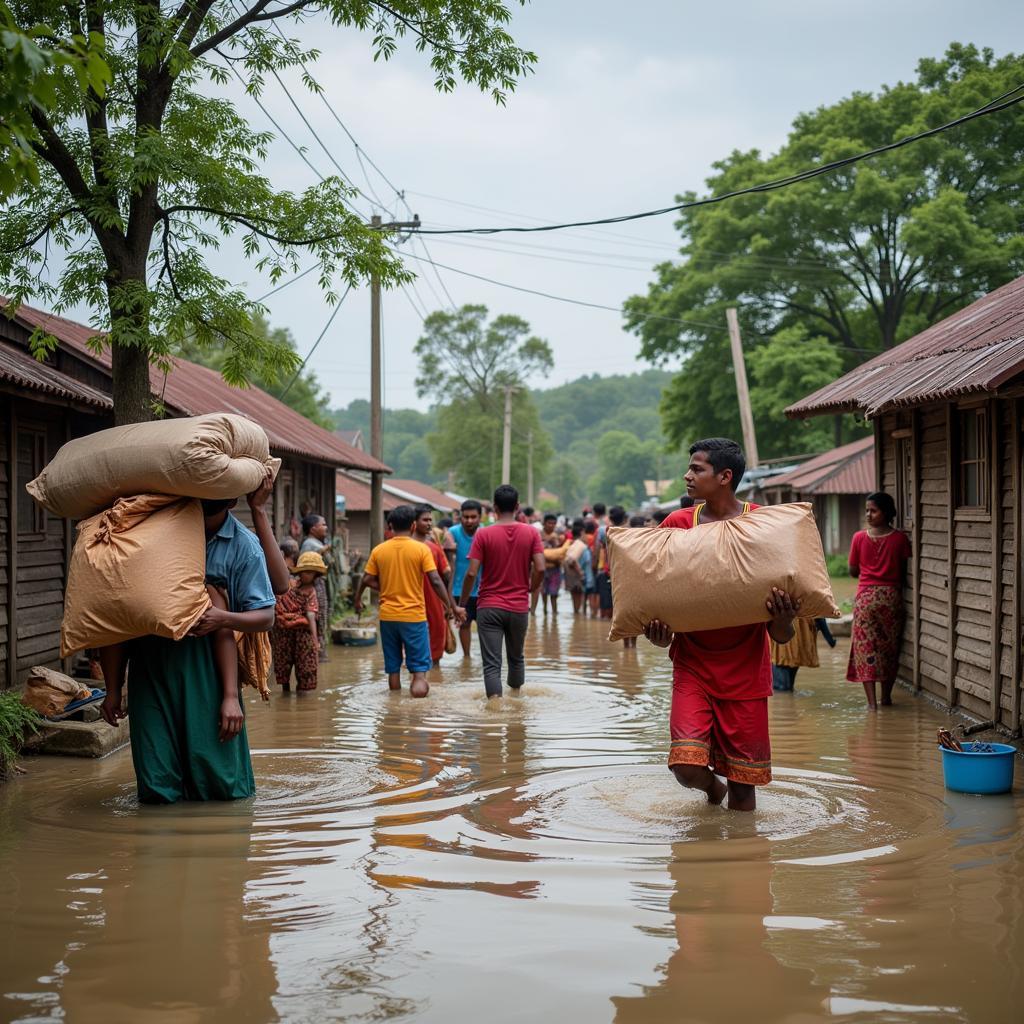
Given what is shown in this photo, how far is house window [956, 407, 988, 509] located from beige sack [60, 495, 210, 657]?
609 cm

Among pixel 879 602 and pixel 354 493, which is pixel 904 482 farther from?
pixel 354 493

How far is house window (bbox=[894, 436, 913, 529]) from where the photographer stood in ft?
39.0

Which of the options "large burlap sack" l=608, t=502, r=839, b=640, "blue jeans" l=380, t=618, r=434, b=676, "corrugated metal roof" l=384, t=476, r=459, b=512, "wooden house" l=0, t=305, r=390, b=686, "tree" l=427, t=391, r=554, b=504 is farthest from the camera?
"tree" l=427, t=391, r=554, b=504

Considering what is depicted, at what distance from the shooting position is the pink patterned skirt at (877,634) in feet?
34.8

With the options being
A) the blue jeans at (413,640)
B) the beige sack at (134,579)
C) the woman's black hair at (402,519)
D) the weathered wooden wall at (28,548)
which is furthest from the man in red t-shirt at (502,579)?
the beige sack at (134,579)

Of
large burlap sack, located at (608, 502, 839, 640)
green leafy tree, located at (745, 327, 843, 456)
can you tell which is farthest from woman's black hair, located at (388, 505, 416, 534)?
green leafy tree, located at (745, 327, 843, 456)

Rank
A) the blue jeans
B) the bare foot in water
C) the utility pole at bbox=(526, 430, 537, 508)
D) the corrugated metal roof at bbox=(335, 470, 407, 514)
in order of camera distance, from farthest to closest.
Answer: the utility pole at bbox=(526, 430, 537, 508)
the corrugated metal roof at bbox=(335, 470, 407, 514)
the blue jeans
the bare foot in water

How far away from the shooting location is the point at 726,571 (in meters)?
5.79

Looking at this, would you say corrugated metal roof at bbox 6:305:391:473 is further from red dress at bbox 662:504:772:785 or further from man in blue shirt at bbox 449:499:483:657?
red dress at bbox 662:504:772:785

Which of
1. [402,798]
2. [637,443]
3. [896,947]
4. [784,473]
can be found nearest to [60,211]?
[402,798]

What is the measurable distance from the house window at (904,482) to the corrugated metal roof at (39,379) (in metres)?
7.65

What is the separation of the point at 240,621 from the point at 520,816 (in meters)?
1.75

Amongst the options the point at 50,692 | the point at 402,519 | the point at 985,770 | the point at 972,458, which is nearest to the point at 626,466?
the point at 402,519

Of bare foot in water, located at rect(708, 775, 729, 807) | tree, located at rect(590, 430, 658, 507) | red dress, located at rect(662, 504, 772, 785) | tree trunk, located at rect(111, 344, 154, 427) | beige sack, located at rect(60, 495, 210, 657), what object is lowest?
bare foot in water, located at rect(708, 775, 729, 807)
